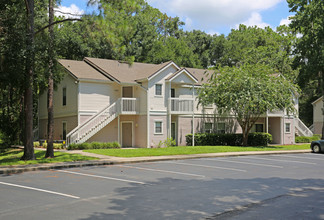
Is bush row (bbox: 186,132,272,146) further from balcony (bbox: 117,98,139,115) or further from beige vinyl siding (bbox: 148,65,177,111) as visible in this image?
balcony (bbox: 117,98,139,115)

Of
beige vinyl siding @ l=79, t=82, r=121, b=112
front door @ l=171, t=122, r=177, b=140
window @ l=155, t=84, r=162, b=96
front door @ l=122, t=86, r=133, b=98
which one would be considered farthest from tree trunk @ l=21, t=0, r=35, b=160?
front door @ l=171, t=122, r=177, b=140

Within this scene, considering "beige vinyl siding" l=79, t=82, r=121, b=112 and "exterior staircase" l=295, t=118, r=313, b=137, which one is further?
"exterior staircase" l=295, t=118, r=313, b=137

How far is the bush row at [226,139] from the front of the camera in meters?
32.4

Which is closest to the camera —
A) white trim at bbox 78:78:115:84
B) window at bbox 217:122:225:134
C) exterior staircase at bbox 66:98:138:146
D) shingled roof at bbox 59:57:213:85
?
exterior staircase at bbox 66:98:138:146

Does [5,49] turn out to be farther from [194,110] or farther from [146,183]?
[194,110]

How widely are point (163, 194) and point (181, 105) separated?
22.2m

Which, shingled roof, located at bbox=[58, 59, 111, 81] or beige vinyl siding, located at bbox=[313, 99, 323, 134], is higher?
shingled roof, located at bbox=[58, 59, 111, 81]

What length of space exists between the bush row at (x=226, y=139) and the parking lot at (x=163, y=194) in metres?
16.6

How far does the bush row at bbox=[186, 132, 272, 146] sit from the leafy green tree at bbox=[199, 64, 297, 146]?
293cm

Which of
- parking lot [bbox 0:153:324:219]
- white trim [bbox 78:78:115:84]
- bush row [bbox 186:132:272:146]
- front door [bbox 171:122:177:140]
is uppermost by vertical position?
white trim [bbox 78:78:115:84]

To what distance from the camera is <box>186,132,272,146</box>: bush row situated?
32438 millimetres

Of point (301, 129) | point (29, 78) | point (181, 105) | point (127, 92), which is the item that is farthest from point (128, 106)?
point (301, 129)

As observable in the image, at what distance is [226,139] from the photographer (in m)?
33.5

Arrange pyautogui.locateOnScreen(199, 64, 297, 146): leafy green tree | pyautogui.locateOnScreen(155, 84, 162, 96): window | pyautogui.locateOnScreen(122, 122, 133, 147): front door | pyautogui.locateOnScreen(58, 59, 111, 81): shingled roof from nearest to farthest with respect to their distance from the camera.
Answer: pyautogui.locateOnScreen(199, 64, 297, 146): leafy green tree < pyautogui.locateOnScreen(58, 59, 111, 81): shingled roof < pyautogui.locateOnScreen(155, 84, 162, 96): window < pyautogui.locateOnScreen(122, 122, 133, 147): front door
